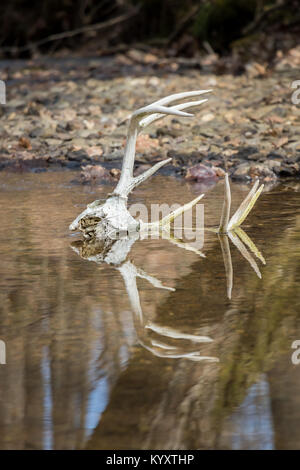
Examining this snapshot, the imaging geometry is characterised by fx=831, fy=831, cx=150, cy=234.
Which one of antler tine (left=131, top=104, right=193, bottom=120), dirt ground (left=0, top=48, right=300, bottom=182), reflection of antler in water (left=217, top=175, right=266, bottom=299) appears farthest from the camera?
dirt ground (left=0, top=48, right=300, bottom=182)

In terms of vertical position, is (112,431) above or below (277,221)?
above

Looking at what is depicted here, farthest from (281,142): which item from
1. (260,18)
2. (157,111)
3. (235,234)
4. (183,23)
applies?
(183,23)

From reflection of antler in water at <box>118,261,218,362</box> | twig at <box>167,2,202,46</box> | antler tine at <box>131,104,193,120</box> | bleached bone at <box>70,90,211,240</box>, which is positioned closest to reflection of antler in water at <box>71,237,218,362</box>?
reflection of antler in water at <box>118,261,218,362</box>

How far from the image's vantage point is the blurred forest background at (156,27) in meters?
11.7

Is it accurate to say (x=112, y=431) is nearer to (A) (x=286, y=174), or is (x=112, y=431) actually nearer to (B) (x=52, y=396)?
(B) (x=52, y=396)

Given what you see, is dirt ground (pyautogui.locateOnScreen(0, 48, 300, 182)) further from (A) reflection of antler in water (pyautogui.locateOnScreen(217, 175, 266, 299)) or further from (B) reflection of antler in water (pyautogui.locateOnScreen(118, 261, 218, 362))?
(B) reflection of antler in water (pyautogui.locateOnScreen(118, 261, 218, 362))

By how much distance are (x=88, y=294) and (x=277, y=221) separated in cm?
158

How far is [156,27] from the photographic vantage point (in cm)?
1500

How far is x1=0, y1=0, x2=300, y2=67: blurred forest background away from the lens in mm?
11659

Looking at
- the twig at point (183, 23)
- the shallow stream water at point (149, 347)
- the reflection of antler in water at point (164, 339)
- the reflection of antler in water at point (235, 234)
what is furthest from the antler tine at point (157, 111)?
the twig at point (183, 23)

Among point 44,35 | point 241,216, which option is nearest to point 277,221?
point 241,216

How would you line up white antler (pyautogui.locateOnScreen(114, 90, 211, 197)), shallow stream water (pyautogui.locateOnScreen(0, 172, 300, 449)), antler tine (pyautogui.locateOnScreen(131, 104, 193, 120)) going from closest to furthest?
shallow stream water (pyautogui.locateOnScreen(0, 172, 300, 449)), antler tine (pyautogui.locateOnScreen(131, 104, 193, 120)), white antler (pyautogui.locateOnScreen(114, 90, 211, 197))

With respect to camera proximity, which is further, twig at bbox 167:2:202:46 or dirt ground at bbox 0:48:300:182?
twig at bbox 167:2:202:46

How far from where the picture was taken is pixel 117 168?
6477mm
